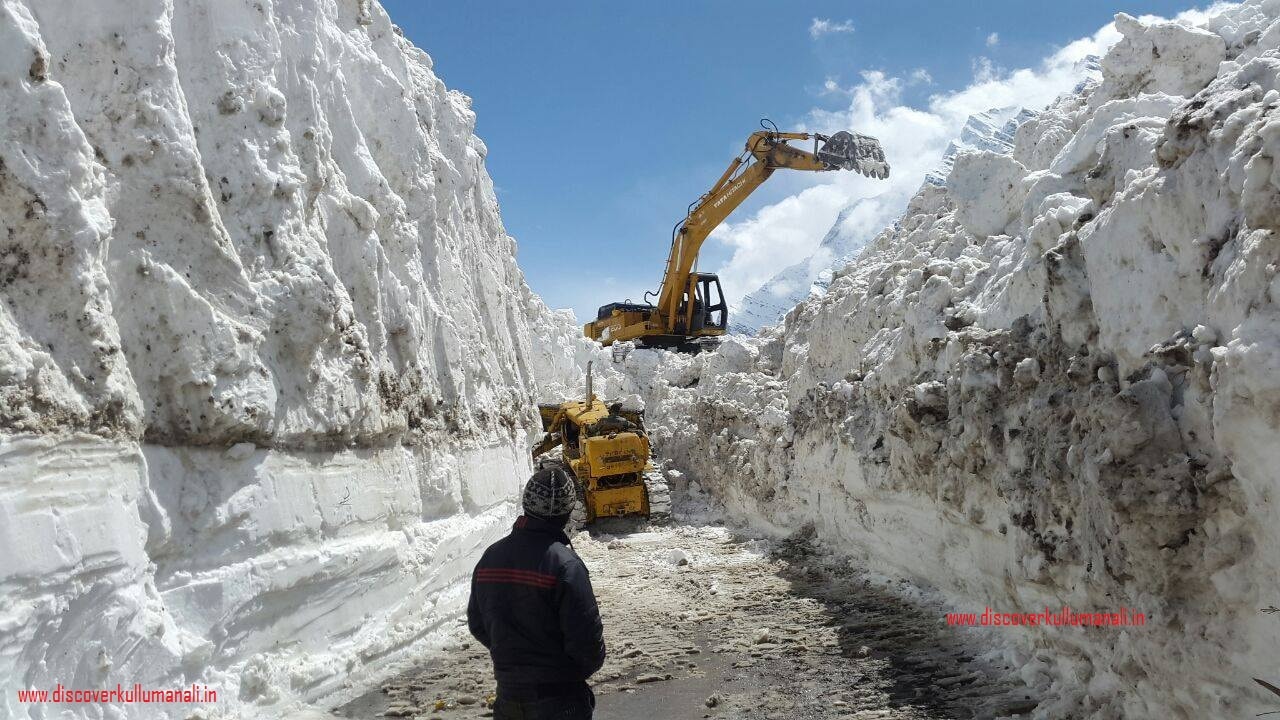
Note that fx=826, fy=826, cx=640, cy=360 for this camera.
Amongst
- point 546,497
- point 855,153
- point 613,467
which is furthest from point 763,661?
point 855,153

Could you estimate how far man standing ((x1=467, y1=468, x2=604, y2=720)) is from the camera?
3.16 m

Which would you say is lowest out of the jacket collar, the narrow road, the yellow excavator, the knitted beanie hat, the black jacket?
the narrow road

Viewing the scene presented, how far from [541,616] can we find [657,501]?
1174cm

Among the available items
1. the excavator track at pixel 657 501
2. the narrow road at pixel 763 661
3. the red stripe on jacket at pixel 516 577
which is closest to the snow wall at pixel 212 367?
the narrow road at pixel 763 661

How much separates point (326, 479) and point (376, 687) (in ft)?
4.99

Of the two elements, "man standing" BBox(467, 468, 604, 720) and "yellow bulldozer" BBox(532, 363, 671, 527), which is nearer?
"man standing" BBox(467, 468, 604, 720)

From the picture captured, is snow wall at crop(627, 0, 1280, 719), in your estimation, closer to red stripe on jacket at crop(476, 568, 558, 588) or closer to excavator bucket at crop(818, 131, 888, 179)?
red stripe on jacket at crop(476, 568, 558, 588)

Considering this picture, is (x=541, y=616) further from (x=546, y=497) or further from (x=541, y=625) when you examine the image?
(x=546, y=497)

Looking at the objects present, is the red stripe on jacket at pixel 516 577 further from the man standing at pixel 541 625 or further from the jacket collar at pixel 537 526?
the jacket collar at pixel 537 526

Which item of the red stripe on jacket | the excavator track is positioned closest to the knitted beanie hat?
the red stripe on jacket

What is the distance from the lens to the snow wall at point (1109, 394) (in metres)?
3.60

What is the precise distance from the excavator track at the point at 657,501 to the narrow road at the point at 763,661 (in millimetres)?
4688

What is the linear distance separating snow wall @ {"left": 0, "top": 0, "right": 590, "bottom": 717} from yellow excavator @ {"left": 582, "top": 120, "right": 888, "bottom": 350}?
1453 centimetres

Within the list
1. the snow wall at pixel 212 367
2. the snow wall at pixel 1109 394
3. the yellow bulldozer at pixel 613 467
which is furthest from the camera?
the yellow bulldozer at pixel 613 467
